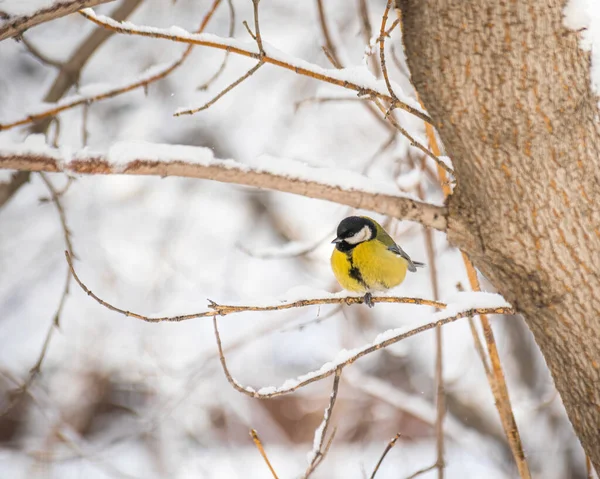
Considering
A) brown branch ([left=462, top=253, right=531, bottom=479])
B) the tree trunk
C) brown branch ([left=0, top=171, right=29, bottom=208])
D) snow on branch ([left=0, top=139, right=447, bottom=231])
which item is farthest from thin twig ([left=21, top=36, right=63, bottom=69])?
brown branch ([left=462, top=253, right=531, bottom=479])

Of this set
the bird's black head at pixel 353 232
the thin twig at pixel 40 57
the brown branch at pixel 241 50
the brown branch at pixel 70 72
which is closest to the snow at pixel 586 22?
the brown branch at pixel 241 50

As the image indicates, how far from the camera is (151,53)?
556 centimetres

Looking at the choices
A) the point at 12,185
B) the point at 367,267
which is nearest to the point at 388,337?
the point at 367,267

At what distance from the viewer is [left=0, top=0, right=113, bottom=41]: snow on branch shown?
4.09ft

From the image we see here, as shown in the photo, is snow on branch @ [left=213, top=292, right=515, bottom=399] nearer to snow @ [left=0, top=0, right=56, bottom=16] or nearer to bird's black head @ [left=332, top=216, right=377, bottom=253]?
snow @ [left=0, top=0, right=56, bottom=16]

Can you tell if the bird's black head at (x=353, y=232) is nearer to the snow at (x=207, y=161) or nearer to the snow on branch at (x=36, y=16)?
the snow at (x=207, y=161)

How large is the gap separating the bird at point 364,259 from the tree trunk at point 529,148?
149 cm

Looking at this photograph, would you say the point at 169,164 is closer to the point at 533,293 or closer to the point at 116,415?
the point at 533,293

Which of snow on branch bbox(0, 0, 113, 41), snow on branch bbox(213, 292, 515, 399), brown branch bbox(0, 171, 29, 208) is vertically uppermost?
brown branch bbox(0, 171, 29, 208)

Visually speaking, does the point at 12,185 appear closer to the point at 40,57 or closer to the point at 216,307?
the point at 40,57

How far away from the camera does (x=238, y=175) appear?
137 cm

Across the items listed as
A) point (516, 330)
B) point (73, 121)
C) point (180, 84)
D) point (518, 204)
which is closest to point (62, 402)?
point (73, 121)

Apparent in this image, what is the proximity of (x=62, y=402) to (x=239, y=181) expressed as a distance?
14.4 ft

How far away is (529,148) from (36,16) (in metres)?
1.06
